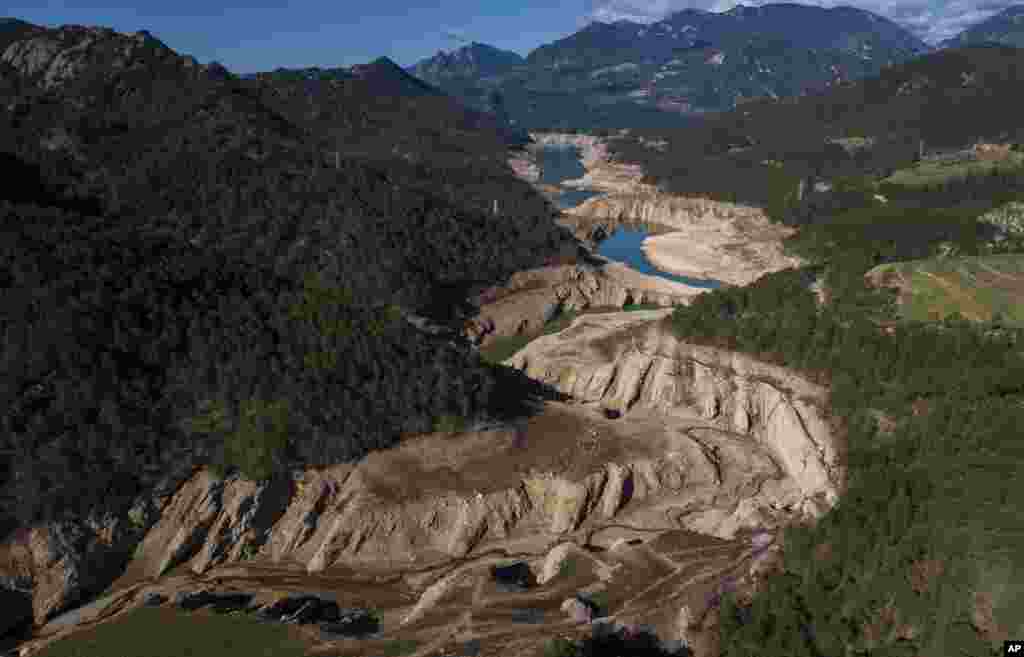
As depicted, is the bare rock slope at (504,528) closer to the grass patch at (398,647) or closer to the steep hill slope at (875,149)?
the grass patch at (398,647)

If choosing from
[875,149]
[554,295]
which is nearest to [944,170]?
[875,149]

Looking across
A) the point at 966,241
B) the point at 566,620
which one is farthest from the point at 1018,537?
the point at 966,241

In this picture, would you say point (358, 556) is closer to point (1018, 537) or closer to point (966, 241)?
point (1018, 537)

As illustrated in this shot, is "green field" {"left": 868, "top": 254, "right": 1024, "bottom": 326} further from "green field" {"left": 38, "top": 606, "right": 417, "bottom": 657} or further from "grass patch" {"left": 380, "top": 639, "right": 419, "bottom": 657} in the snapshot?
"green field" {"left": 38, "top": 606, "right": 417, "bottom": 657}

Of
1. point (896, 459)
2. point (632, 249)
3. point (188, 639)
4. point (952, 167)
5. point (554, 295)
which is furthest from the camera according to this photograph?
point (952, 167)

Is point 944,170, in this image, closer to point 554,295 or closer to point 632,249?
point 632,249

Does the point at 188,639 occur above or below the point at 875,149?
below
